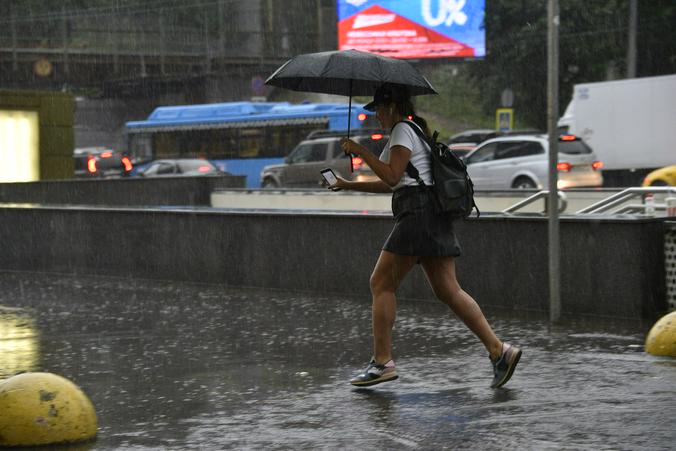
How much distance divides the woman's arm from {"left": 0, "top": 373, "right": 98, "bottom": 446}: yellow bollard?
196 cm

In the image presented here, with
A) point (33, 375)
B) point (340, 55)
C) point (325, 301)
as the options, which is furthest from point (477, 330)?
point (325, 301)

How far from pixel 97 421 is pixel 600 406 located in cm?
248

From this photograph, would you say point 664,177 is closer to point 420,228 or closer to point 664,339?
point 664,339

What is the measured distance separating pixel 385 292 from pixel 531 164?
75.8ft

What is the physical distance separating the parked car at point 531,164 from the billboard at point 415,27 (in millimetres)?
15321

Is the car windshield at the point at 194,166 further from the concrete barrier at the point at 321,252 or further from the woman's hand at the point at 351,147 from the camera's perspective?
the woman's hand at the point at 351,147

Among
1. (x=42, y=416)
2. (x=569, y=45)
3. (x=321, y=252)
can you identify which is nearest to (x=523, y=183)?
(x=569, y=45)

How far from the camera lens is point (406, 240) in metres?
7.22

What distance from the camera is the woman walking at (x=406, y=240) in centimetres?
716

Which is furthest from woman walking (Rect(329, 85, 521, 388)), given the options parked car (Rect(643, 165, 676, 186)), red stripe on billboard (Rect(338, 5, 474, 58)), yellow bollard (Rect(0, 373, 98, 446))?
red stripe on billboard (Rect(338, 5, 474, 58))

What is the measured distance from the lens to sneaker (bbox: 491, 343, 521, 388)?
281 inches

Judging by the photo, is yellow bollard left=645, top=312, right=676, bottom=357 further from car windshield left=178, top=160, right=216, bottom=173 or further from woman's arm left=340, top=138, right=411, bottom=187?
car windshield left=178, top=160, right=216, bottom=173

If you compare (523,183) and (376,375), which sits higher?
(523,183)

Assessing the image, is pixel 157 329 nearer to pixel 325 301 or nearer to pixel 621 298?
pixel 325 301
